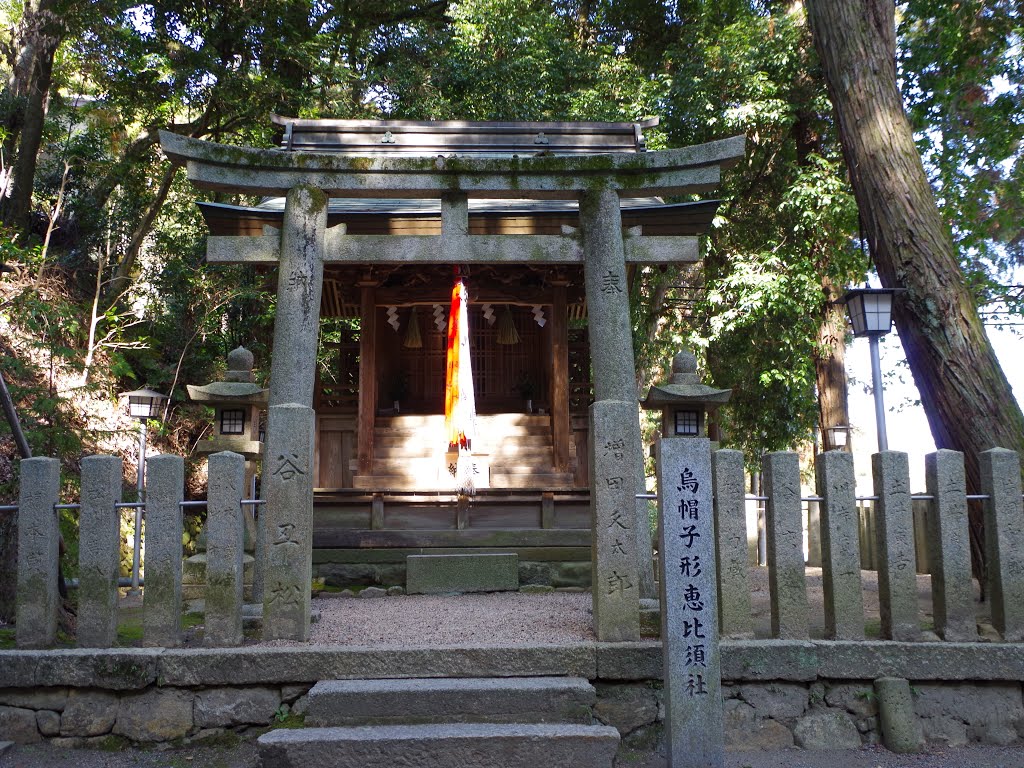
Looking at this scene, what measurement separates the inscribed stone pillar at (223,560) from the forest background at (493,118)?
7.02 meters

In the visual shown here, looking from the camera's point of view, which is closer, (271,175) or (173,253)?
(271,175)

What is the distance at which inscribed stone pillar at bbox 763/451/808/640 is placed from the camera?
4.63m

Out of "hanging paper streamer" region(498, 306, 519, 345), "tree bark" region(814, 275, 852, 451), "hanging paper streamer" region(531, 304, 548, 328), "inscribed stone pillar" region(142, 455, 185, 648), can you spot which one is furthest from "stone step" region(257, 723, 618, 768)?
"tree bark" region(814, 275, 852, 451)

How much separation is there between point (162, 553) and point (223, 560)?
0.36 meters

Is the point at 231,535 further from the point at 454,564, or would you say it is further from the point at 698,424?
the point at 698,424

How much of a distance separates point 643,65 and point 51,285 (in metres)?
11.9

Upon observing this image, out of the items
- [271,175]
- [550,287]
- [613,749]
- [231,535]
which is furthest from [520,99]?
[613,749]

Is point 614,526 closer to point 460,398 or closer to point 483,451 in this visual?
point 460,398

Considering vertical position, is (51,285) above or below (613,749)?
above

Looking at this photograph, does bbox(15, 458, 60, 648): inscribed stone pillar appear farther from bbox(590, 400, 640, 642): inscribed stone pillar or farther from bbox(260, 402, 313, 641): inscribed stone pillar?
bbox(590, 400, 640, 642): inscribed stone pillar

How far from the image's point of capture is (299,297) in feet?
18.3

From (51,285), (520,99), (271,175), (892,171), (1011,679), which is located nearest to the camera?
(1011,679)

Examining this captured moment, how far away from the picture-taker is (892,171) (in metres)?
6.46

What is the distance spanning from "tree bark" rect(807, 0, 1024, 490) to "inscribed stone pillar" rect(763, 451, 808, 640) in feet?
6.95
